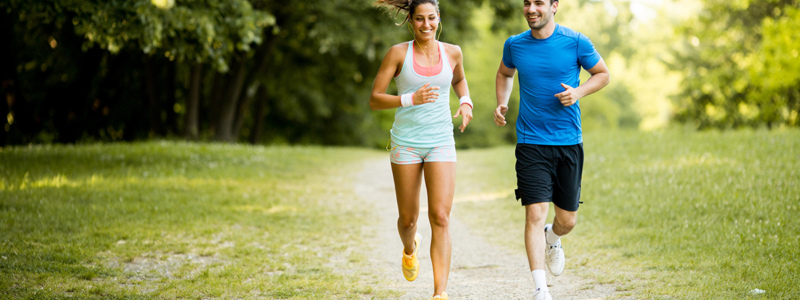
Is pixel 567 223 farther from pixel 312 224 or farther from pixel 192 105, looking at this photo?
pixel 192 105

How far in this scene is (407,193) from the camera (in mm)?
4938

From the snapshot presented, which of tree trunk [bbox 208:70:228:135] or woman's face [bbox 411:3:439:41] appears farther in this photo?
tree trunk [bbox 208:70:228:135]

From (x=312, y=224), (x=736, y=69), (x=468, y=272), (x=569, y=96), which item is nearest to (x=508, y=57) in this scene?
(x=569, y=96)

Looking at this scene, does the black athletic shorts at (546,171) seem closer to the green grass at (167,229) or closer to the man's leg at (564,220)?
the man's leg at (564,220)

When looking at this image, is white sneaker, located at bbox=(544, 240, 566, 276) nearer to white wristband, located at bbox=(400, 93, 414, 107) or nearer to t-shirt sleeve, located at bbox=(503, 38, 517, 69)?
t-shirt sleeve, located at bbox=(503, 38, 517, 69)

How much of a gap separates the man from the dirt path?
807mm

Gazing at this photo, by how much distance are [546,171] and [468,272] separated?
192 cm

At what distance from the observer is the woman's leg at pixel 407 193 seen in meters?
4.85

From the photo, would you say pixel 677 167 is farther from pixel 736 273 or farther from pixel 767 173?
pixel 736 273

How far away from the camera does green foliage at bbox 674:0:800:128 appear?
25.1 meters

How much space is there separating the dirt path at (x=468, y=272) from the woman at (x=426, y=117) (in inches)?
39.9

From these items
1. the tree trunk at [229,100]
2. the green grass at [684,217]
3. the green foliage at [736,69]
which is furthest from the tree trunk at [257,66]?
the green foliage at [736,69]

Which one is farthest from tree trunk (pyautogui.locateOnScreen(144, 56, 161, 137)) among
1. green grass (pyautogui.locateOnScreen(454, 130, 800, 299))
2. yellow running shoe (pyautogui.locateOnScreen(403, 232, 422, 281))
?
yellow running shoe (pyautogui.locateOnScreen(403, 232, 422, 281))

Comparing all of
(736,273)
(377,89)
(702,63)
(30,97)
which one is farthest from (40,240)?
(702,63)
